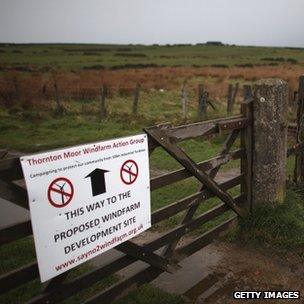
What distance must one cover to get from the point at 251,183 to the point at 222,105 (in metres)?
17.1

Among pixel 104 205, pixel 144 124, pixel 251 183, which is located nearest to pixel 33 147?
pixel 144 124

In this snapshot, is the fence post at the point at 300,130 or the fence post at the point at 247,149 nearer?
the fence post at the point at 247,149

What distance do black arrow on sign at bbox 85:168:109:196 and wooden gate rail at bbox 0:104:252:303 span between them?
1.97 ft

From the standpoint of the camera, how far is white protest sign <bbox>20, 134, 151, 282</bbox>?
3.03m

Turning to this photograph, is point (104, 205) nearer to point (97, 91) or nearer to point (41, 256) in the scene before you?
point (41, 256)

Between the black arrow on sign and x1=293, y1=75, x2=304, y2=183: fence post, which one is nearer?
the black arrow on sign

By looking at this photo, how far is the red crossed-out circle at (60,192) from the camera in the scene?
308cm

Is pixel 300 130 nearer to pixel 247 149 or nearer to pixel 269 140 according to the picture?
pixel 269 140

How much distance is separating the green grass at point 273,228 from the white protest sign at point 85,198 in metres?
2.04

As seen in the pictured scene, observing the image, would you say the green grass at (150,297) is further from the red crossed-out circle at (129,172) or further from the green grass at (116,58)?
the green grass at (116,58)
